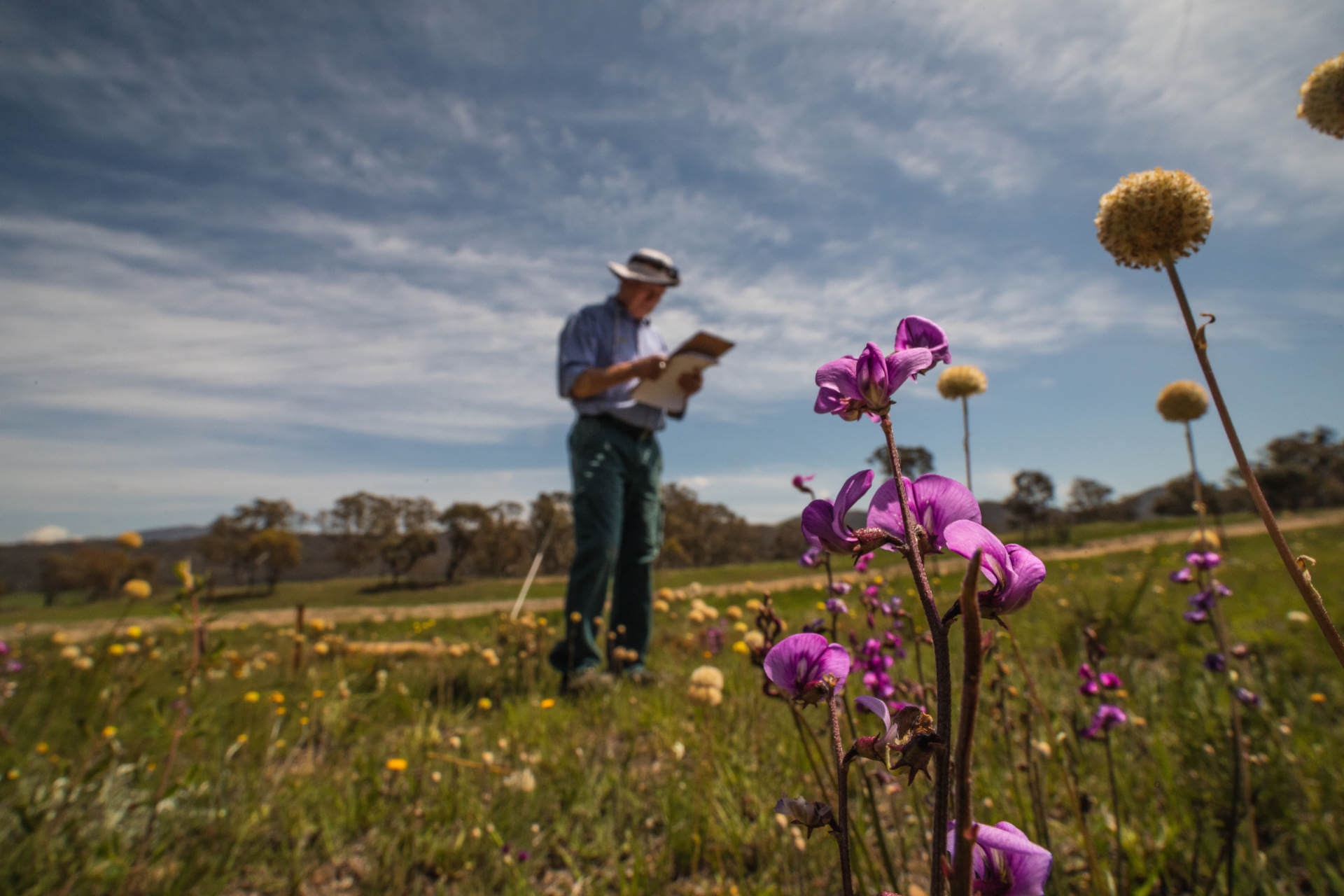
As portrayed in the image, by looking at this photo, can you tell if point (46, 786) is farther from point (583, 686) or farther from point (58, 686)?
point (583, 686)

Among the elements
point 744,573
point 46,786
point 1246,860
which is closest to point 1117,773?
point 1246,860

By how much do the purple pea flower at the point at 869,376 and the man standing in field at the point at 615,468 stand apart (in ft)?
9.66

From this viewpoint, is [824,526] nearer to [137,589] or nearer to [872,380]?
[872,380]

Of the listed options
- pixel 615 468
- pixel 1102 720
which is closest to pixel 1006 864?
pixel 1102 720

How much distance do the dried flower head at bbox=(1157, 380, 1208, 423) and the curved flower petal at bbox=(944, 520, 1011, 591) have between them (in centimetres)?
193

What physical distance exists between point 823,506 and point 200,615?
5.69ft

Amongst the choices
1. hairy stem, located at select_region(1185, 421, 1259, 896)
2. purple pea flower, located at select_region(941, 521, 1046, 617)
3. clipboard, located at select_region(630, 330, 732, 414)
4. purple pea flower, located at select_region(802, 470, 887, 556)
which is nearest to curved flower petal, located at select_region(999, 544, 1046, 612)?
purple pea flower, located at select_region(941, 521, 1046, 617)

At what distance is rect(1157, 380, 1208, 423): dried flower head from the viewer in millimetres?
1839

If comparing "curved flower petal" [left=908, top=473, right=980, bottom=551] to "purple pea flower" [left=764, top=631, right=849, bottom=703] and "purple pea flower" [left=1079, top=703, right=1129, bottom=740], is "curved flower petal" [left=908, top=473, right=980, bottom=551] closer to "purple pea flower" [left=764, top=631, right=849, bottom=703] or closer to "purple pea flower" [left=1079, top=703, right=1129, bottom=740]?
"purple pea flower" [left=764, top=631, right=849, bottom=703]

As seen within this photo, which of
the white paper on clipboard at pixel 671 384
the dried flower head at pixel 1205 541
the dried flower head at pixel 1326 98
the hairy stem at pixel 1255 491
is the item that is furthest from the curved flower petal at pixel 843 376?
the white paper on clipboard at pixel 671 384

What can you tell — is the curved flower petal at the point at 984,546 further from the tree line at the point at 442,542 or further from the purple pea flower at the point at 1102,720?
the tree line at the point at 442,542

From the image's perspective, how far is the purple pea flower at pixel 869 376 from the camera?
0.54m

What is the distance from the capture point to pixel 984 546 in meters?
0.44

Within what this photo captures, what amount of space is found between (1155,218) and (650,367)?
9.33ft
